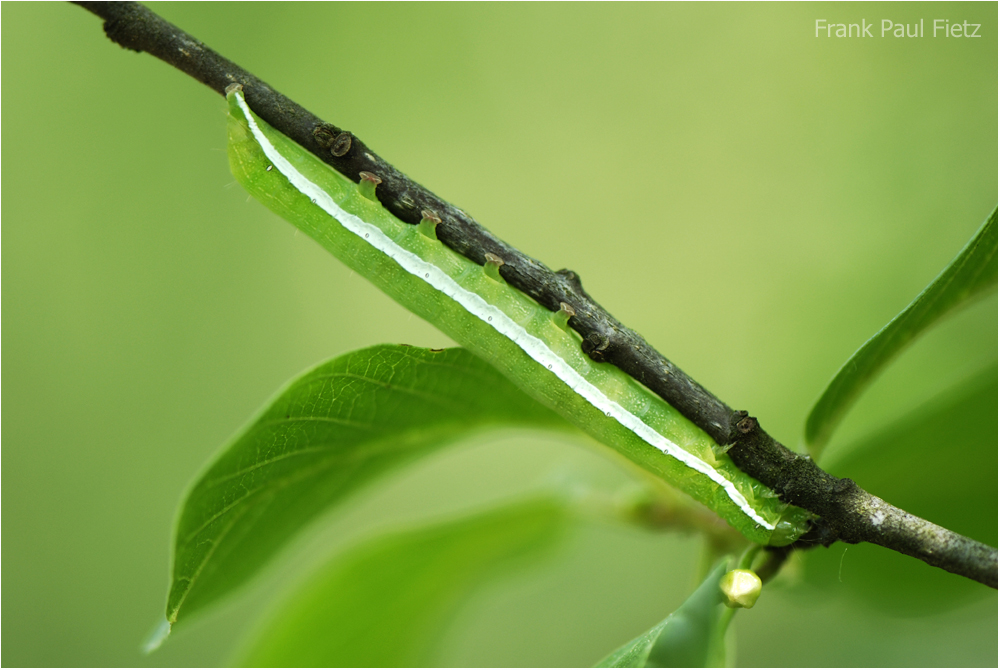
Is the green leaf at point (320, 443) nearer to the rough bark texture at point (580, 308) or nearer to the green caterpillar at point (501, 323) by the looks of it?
the green caterpillar at point (501, 323)

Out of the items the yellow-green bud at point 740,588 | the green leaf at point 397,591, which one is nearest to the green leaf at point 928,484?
the yellow-green bud at point 740,588

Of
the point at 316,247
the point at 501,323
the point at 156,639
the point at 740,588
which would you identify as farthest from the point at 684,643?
the point at 316,247

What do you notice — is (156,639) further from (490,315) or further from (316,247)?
(316,247)

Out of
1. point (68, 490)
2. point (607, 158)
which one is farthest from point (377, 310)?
point (68, 490)

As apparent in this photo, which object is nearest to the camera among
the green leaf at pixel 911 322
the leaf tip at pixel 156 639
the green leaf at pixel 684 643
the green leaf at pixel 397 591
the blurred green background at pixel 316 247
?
the green leaf at pixel 684 643

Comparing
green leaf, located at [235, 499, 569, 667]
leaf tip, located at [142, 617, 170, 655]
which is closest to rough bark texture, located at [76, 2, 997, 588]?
green leaf, located at [235, 499, 569, 667]
